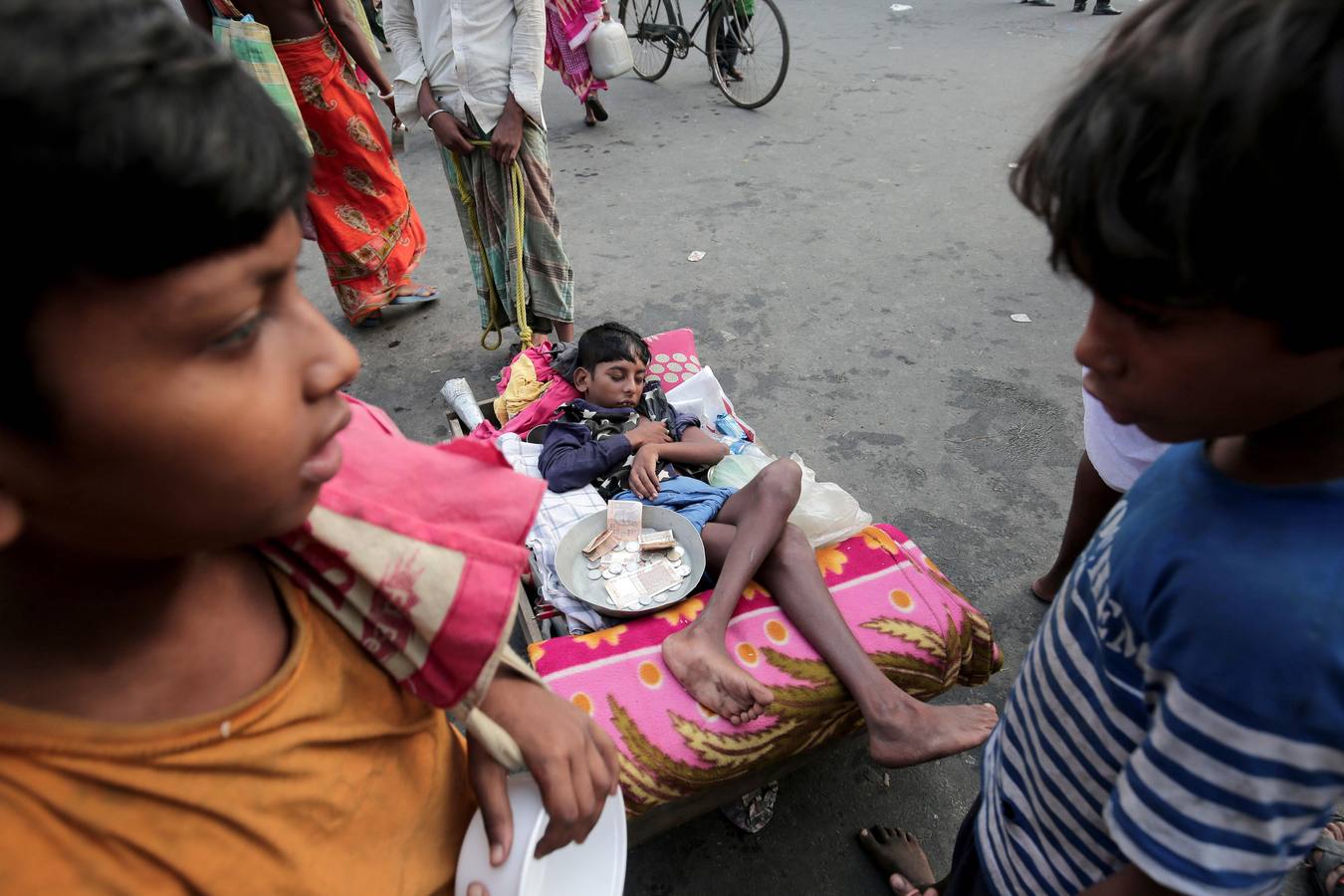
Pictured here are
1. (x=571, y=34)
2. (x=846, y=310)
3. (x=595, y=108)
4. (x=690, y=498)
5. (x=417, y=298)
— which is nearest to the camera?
(x=690, y=498)

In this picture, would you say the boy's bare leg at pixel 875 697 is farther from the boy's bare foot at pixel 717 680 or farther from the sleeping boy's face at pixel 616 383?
the sleeping boy's face at pixel 616 383

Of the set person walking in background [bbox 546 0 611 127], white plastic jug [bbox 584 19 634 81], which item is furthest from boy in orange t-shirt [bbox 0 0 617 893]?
white plastic jug [bbox 584 19 634 81]

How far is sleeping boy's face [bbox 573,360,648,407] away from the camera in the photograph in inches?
109

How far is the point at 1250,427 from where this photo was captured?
65 centimetres

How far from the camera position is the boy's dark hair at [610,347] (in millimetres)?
2777

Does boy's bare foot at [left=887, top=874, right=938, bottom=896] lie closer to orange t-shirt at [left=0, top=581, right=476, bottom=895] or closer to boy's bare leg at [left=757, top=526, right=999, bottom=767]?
boy's bare leg at [left=757, top=526, right=999, bottom=767]

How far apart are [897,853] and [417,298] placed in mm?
3732

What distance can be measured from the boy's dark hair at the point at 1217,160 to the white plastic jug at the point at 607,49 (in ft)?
15.5

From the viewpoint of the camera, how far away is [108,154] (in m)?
0.40

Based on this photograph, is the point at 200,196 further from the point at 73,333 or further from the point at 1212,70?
the point at 1212,70

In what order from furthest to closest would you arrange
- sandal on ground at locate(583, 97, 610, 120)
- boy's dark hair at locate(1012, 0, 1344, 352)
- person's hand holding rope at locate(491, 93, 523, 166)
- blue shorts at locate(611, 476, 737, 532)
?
sandal on ground at locate(583, 97, 610, 120)
person's hand holding rope at locate(491, 93, 523, 166)
blue shorts at locate(611, 476, 737, 532)
boy's dark hair at locate(1012, 0, 1344, 352)

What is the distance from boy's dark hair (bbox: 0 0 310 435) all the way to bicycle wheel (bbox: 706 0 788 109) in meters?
6.88

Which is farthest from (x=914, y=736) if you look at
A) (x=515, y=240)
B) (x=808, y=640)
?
(x=515, y=240)

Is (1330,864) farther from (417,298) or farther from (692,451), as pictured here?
(417,298)
